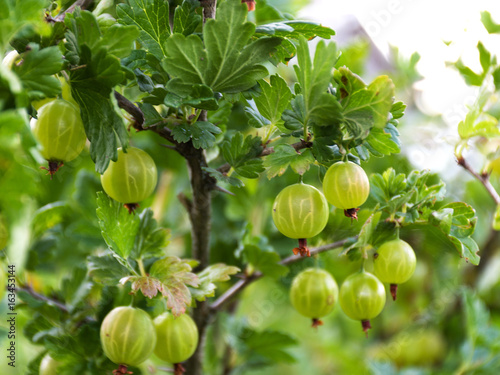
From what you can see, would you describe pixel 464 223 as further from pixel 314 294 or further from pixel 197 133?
pixel 197 133

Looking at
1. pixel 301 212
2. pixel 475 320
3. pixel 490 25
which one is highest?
pixel 490 25

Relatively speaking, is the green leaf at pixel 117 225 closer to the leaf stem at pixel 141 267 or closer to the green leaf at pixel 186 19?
the leaf stem at pixel 141 267

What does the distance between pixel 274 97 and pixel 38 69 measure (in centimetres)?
22

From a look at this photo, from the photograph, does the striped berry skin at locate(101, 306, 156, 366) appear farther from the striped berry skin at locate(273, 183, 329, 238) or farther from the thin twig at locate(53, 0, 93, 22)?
the thin twig at locate(53, 0, 93, 22)

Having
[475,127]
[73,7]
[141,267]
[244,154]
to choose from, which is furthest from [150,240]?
[475,127]

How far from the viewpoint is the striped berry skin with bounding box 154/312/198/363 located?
0.50 m

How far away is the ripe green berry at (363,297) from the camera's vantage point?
51 centimetres

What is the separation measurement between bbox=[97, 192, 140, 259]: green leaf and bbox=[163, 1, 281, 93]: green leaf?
17cm

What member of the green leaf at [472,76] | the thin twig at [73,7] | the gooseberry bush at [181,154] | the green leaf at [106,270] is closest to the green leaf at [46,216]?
the gooseberry bush at [181,154]

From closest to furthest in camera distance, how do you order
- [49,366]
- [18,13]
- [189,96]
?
[18,13]
[189,96]
[49,366]

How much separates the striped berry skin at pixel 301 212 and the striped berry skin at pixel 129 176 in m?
0.14

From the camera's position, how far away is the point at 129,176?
0.47 meters

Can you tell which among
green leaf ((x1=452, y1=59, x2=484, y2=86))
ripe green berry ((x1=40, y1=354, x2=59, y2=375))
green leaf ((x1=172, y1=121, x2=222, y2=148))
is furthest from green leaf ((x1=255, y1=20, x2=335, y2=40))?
ripe green berry ((x1=40, y1=354, x2=59, y2=375))

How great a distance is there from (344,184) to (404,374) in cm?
62
